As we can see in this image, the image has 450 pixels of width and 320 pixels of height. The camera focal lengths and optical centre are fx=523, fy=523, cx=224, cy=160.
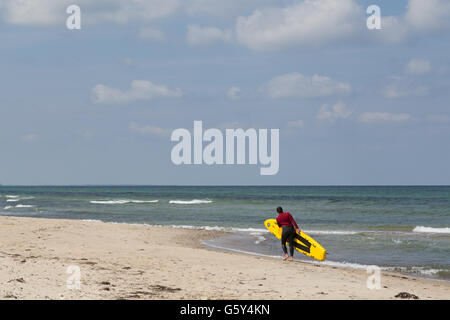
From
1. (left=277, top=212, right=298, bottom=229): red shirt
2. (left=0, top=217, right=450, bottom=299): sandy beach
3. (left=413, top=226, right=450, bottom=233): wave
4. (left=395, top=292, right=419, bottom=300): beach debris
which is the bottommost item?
(left=413, top=226, right=450, bottom=233): wave

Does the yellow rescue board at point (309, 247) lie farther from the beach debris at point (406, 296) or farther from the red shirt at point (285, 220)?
the beach debris at point (406, 296)

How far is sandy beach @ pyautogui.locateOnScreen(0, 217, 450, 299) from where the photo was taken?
879cm

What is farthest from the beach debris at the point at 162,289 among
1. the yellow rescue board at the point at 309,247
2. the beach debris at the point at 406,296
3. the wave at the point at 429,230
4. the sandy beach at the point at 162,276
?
the wave at the point at 429,230

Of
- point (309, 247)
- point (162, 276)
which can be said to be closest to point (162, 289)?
point (162, 276)

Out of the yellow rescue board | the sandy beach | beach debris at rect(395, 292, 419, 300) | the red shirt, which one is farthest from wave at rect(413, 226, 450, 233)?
beach debris at rect(395, 292, 419, 300)

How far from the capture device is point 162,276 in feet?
34.7

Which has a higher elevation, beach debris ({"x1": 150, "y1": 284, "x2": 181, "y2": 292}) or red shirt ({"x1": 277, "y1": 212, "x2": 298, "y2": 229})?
red shirt ({"x1": 277, "y1": 212, "x2": 298, "y2": 229})

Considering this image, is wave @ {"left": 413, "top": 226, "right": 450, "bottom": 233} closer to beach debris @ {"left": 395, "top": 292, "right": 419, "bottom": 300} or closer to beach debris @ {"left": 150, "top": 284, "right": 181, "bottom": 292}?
beach debris @ {"left": 395, "top": 292, "right": 419, "bottom": 300}

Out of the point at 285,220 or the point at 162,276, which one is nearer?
the point at 162,276

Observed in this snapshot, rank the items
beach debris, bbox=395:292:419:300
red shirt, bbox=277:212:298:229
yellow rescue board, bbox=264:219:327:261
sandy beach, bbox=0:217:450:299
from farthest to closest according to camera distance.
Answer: yellow rescue board, bbox=264:219:327:261 → red shirt, bbox=277:212:298:229 → beach debris, bbox=395:292:419:300 → sandy beach, bbox=0:217:450:299

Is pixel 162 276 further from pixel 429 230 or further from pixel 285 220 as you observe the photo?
pixel 429 230

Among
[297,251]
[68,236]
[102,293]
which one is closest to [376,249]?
[297,251]
